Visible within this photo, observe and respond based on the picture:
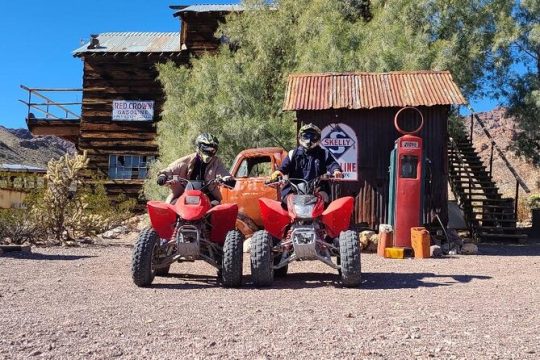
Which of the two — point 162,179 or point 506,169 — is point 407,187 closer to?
point 162,179

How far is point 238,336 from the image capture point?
4406 mm

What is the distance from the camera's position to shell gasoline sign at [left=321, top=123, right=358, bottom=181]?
13.9 metres

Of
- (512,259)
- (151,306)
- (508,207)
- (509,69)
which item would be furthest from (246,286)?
(509,69)

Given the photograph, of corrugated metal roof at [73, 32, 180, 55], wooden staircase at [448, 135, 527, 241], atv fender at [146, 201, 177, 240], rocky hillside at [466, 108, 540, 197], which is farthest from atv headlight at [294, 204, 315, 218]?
rocky hillside at [466, 108, 540, 197]

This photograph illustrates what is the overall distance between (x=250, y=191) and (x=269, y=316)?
6747 millimetres

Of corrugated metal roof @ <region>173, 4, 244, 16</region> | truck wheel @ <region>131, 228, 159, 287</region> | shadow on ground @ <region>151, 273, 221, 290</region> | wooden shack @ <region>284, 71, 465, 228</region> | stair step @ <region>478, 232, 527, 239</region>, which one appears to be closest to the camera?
truck wheel @ <region>131, 228, 159, 287</region>

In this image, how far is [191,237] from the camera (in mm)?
6949

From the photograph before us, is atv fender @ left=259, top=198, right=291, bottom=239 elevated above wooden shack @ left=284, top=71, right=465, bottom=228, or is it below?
below

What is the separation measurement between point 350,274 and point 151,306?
235 cm

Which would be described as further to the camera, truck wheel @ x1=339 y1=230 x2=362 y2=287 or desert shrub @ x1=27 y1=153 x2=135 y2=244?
desert shrub @ x1=27 y1=153 x2=135 y2=244

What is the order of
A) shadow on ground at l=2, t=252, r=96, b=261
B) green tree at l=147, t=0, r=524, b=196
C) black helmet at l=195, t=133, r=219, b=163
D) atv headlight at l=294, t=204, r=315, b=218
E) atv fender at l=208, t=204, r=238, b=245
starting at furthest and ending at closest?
green tree at l=147, t=0, r=524, b=196, shadow on ground at l=2, t=252, r=96, b=261, black helmet at l=195, t=133, r=219, b=163, atv fender at l=208, t=204, r=238, b=245, atv headlight at l=294, t=204, r=315, b=218

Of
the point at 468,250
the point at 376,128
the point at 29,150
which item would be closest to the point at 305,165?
the point at 376,128

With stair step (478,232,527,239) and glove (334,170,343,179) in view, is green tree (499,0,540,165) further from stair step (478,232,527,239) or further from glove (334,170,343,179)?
glove (334,170,343,179)

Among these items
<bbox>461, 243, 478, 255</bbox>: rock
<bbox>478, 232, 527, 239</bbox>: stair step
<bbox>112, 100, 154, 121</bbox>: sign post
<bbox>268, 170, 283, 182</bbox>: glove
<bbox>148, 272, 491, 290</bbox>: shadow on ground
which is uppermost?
<bbox>112, 100, 154, 121</bbox>: sign post
